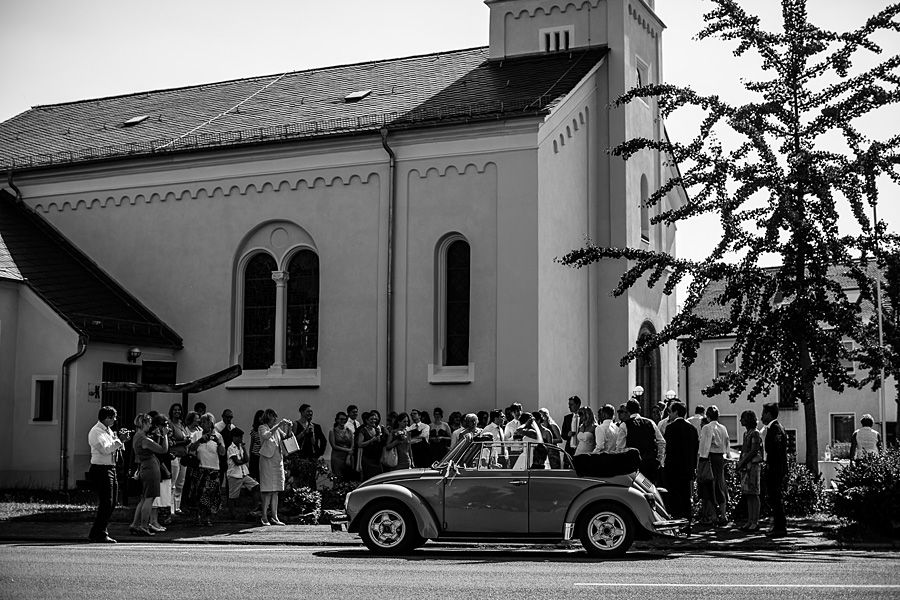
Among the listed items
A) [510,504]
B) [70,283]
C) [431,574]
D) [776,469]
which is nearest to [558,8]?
[70,283]

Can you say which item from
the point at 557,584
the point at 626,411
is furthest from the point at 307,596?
the point at 626,411

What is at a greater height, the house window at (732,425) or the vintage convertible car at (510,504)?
the house window at (732,425)

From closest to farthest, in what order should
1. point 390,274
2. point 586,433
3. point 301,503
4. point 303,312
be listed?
point 586,433 < point 301,503 < point 390,274 < point 303,312

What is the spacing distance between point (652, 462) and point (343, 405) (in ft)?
31.0

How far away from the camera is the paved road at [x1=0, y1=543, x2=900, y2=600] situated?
9.23 m

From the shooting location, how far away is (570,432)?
1852 centimetres

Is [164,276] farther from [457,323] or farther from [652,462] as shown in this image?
[652,462]

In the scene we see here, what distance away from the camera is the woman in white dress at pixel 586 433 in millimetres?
16312

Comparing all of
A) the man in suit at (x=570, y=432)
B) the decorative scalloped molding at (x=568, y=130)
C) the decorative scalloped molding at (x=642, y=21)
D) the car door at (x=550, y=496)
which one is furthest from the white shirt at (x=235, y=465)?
the decorative scalloped molding at (x=642, y=21)

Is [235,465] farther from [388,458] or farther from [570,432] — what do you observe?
[570,432]

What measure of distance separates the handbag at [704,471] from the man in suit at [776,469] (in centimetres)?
127

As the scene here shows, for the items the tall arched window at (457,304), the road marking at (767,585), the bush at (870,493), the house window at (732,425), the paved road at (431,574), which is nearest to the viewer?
the paved road at (431,574)

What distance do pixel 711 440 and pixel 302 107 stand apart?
14387 mm

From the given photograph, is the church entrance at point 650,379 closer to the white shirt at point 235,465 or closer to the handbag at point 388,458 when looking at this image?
the handbag at point 388,458
